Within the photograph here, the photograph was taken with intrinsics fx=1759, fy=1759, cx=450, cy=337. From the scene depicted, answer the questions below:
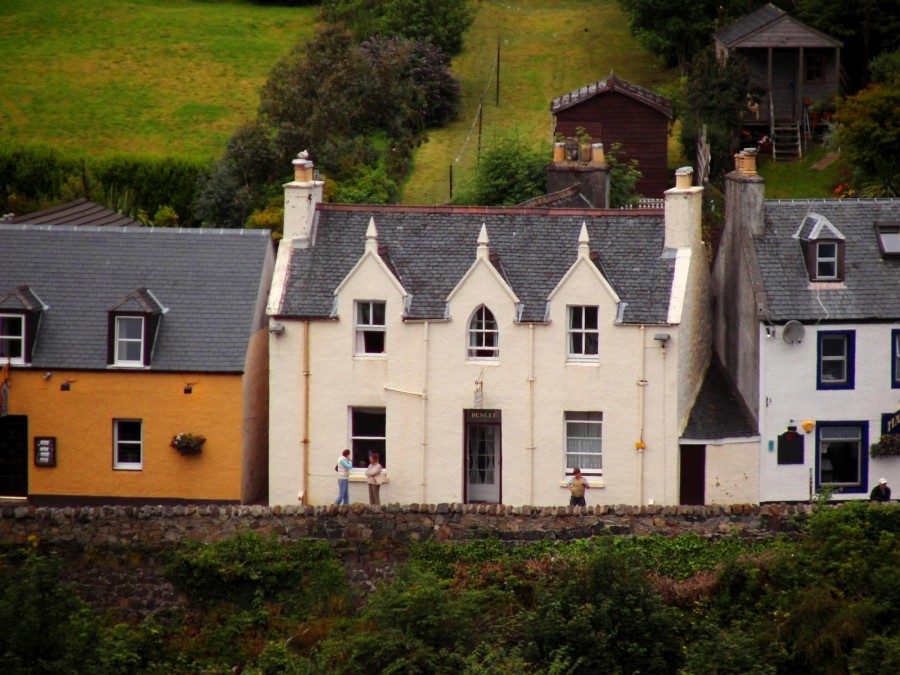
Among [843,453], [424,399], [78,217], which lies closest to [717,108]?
[843,453]

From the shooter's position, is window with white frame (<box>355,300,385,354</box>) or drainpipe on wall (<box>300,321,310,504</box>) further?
window with white frame (<box>355,300,385,354</box>)

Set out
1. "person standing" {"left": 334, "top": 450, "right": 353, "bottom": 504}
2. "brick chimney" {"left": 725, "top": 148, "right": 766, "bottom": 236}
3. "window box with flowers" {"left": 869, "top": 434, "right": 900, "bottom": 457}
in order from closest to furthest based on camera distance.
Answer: "person standing" {"left": 334, "top": 450, "right": 353, "bottom": 504} → "window box with flowers" {"left": 869, "top": 434, "right": 900, "bottom": 457} → "brick chimney" {"left": 725, "top": 148, "right": 766, "bottom": 236}

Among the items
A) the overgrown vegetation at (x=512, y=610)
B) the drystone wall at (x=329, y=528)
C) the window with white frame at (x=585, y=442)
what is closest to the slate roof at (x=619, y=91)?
the window with white frame at (x=585, y=442)

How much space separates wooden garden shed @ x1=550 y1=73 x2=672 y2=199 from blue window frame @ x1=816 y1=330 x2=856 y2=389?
22902 millimetres

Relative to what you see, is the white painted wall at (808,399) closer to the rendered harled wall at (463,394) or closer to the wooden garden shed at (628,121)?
the rendered harled wall at (463,394)

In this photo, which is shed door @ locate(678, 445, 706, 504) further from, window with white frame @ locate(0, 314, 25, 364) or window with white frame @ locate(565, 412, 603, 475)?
window with white frame @ locate(0, 314, 25, 364)

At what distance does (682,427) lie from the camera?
139 ft

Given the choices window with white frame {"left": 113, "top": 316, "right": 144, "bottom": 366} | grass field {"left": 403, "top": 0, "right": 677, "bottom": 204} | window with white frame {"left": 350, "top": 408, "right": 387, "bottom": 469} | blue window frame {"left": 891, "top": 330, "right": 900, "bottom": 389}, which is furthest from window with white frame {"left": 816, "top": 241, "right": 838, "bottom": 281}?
grass field {"left": 403, "top": 0, "right": 677, "bottom": 204}

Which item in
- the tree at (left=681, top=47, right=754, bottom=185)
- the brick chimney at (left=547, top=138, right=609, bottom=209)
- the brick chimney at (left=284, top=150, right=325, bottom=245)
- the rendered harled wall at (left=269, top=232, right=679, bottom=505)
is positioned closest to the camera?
the rendered harled wall at (left=269, top=232, right=679, bottom=505)

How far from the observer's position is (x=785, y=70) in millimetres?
72062

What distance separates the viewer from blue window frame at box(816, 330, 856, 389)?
4278 cm

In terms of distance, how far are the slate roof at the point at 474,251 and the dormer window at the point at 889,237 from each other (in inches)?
223

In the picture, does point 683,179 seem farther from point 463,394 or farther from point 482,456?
point 482,456

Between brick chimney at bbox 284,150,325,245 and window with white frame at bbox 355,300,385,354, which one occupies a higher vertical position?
brick chimney at bbox 284,150,325,245
